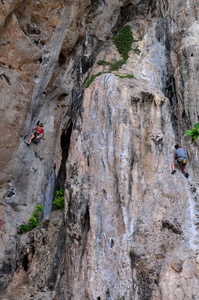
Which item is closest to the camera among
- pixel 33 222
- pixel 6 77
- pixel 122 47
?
pixel 33 222

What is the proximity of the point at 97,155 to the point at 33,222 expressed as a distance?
3.94 meters

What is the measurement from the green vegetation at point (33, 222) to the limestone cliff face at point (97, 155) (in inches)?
10.8

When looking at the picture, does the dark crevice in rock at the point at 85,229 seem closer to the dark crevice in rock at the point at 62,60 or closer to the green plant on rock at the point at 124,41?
the green plant on rock at the point at 124,41

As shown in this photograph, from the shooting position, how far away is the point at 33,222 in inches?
411

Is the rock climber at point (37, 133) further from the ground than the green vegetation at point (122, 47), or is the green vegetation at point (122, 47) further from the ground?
the green vegetation at point (122, 47)

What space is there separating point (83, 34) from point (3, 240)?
9.95 m

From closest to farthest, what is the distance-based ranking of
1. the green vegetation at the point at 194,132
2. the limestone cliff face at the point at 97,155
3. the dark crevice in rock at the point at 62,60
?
the limestone cliff face at the point at 97,155, the green vegetation at the point at 194,132, the dark crevice in rock at the point at 62,60

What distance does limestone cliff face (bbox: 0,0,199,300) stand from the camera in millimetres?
6980

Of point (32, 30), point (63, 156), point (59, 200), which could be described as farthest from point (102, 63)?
point (59, 200)

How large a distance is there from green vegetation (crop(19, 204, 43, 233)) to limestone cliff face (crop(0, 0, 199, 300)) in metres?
0.27

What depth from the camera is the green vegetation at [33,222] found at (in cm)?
1030

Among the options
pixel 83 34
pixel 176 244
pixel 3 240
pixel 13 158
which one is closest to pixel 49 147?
pixel 13 158

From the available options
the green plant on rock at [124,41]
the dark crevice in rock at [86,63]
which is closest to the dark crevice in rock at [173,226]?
the green plant on rock at [124,41]

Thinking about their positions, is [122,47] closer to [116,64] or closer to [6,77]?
[116,64]
